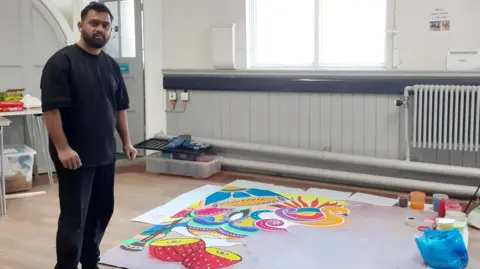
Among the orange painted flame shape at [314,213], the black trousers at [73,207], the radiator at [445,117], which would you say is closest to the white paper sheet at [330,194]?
the orange painted flame shape at [314,213]

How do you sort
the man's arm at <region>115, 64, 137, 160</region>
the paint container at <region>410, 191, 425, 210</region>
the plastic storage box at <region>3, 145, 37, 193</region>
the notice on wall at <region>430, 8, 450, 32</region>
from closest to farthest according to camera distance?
the man's arm at <region>115, 64, 137, 160</region> → the paint container at <region>410, 191, 425, 210</region> → the notice on wall at <region>430, 8, 450, 32</region> → the plastic storage box at <region>3, 145, 37, 193</region>

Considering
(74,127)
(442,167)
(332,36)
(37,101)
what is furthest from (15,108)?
(442,167)

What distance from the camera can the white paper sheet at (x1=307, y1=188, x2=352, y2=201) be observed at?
4.18m

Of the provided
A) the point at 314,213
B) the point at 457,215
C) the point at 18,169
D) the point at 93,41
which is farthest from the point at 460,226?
the point at 18,169

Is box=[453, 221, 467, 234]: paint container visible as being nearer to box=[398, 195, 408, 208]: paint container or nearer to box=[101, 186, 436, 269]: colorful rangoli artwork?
box=[398, 195, 408, 208]: paint container

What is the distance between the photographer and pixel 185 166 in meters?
5.00

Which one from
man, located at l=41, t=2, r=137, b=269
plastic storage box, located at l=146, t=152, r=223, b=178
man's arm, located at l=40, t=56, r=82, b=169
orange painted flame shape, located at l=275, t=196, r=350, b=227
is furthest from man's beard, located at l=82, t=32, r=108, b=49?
plastic storage box, located at l=146, t=152, r=223, b=178

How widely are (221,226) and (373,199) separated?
135 cm

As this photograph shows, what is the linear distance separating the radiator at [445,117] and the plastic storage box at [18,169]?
10.3 feet

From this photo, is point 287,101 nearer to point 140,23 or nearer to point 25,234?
point 140,23

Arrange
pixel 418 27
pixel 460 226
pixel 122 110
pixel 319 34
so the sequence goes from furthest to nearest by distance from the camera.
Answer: pixel 319 34, pixel 418 27, pixel 460 226, pixel 122 110

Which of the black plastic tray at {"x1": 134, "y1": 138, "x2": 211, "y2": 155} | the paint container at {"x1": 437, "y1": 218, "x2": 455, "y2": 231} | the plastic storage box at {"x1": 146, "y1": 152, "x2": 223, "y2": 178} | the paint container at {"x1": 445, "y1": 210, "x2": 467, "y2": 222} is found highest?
the black plastic tray at {"x1": 134, "y1": 138, "x2": 211, "y2": 155}

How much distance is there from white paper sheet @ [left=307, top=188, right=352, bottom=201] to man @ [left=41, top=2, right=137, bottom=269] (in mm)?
2155

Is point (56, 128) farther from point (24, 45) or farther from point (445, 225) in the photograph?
point (24, 45)
